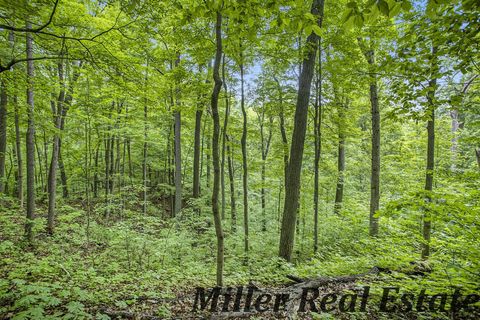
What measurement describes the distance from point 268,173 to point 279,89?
232 inches

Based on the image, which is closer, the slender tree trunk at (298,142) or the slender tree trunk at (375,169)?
the slender tree trunk at (298,142)

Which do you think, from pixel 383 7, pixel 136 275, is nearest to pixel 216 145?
pixel 383 7

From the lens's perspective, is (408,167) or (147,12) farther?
(408,167)

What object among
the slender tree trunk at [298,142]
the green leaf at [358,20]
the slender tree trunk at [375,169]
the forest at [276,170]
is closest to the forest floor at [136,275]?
the forest at [276,170]

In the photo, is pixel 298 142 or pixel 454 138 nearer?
pixel 298 142

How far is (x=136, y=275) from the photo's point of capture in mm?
5812

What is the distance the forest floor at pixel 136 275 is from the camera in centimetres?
352

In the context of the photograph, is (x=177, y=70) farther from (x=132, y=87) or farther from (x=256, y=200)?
(x=256, y=200)

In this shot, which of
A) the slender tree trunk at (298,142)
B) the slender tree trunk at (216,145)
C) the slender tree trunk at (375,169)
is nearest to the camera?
the slender tree trunk at (216,145)

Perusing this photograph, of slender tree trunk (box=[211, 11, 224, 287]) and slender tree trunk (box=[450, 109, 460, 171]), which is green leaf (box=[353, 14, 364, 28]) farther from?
slender tree trunk (box=[450, 109, 460, 171])

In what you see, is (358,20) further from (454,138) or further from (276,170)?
(454,138)

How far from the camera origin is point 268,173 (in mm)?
14914

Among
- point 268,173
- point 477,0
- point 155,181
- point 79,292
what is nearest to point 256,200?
point 268,173

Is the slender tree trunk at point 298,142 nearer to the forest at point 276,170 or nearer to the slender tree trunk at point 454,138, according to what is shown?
the forest at point 276,170
